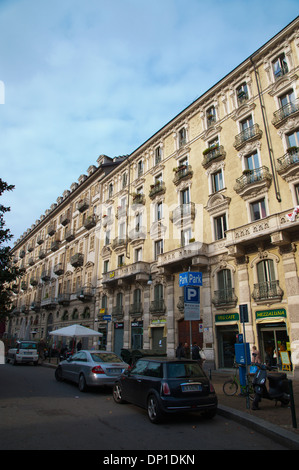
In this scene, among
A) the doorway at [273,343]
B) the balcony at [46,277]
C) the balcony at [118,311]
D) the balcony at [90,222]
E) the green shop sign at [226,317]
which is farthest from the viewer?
the balcony at [46,277]

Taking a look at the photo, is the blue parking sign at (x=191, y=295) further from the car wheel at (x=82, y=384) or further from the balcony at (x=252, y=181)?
the balcony at (x=252, y=181)

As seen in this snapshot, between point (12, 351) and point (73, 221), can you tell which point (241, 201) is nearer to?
point (12, 351)

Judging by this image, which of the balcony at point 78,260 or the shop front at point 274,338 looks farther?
the balcony at point 78,260

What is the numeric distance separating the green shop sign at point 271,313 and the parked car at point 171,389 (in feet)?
32.5

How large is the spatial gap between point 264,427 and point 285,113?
17.7m

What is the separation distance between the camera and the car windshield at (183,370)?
24.7ft

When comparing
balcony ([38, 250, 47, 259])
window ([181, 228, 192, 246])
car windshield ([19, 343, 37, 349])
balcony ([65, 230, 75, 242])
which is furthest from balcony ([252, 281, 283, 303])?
balcony ([38, 250, 47, 259])

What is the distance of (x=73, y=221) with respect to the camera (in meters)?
42.3

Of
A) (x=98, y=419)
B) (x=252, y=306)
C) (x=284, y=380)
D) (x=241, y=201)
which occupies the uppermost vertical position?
(x=241, y=201)

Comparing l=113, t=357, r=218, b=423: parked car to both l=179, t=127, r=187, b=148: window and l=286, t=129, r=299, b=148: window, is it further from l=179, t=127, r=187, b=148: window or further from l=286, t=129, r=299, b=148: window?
l=179, t=127, r=187, b=148: window

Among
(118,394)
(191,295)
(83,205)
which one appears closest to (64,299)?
(83,205)

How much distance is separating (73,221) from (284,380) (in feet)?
122

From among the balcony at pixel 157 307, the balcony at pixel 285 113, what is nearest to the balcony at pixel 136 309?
the balcony at pixel 157 307

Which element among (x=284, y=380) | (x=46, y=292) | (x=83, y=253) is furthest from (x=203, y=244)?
(x=46, y=292)
